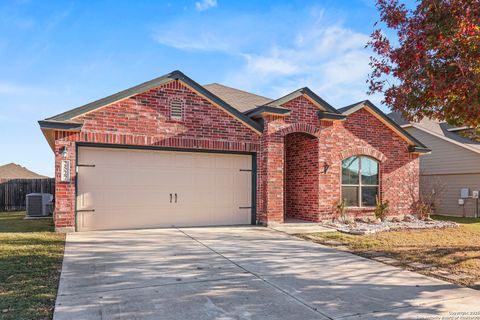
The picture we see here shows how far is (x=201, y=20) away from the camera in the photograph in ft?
36.7

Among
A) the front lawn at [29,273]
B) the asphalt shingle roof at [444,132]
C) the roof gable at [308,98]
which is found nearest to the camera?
the front lawn at [29,273]

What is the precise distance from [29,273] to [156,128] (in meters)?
5.71

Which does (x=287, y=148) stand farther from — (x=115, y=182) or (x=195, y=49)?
(x=115, y=182)

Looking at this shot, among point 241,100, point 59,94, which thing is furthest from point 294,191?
point 59,94

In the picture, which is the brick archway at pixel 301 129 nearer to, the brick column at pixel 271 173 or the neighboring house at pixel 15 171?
the brick column at pixel 271 173

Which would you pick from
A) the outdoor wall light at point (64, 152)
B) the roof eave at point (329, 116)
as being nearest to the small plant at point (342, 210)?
the roof eave at point (329, 116)

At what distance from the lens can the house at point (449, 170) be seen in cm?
1761

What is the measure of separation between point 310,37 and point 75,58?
7748mm

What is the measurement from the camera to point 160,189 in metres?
11.1

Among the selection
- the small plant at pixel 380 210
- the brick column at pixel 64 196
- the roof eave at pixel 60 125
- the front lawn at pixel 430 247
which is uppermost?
the roof eave at pixel 60 125

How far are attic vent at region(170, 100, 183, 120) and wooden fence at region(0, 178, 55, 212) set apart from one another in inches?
474

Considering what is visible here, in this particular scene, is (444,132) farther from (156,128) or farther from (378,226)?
(156,128)

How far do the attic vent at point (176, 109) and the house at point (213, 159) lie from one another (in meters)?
0.03

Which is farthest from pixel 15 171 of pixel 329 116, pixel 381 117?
pixel 381 117
